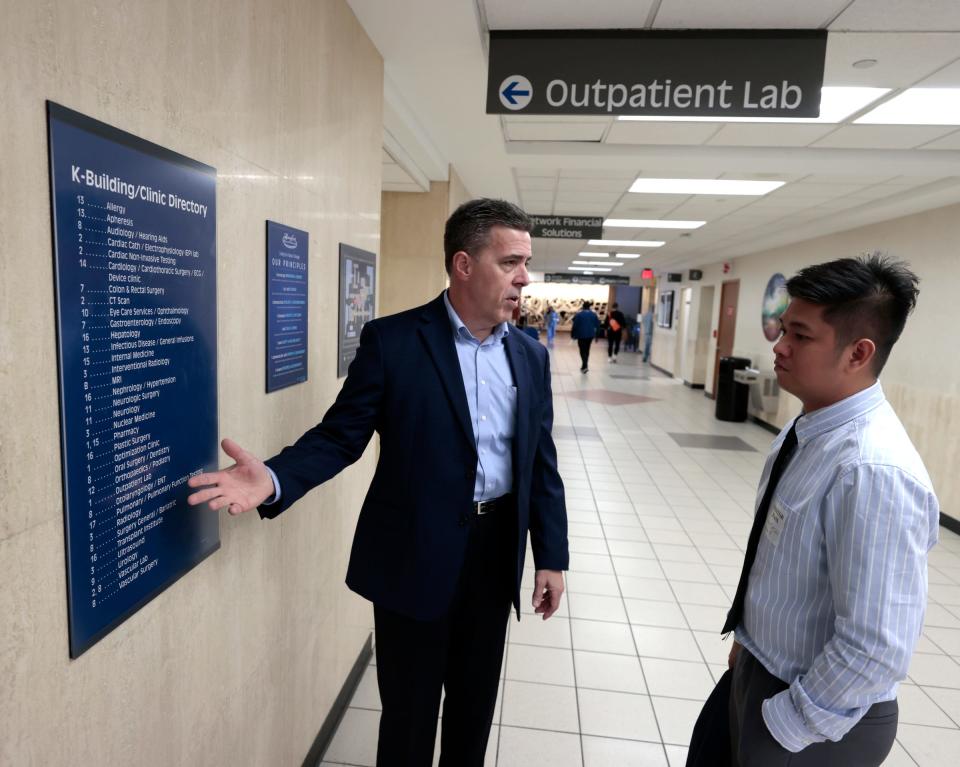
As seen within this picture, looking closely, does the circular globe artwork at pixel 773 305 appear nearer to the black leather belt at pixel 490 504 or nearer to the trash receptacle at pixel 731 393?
the trash receptacle at pixel 731 393

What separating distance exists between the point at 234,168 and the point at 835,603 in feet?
5.38

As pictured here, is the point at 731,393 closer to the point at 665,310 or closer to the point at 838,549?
the point at 665,310

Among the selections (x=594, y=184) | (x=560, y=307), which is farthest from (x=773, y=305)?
(x=560, y=307)

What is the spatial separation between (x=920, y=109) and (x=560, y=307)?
28.0 meters

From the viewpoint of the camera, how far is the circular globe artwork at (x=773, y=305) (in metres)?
9.15

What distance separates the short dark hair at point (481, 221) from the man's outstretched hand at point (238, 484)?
769 millimetres

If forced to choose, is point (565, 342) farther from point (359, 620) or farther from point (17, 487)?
point (17, 487)

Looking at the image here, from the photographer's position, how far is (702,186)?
5.49 metres

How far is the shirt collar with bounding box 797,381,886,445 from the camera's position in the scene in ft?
4.31

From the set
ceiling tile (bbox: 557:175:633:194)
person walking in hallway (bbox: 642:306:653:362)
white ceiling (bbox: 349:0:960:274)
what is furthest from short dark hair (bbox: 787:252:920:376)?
person walking in hallway (bbox: 642:306:653:362)

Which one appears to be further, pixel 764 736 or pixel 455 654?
pixel 455 654

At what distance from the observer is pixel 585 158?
14.9ft

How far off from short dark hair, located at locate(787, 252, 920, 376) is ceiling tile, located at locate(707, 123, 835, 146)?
9.01 feet

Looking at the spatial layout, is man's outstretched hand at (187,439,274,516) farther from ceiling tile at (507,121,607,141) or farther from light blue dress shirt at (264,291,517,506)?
ceiling tile at (507,121,607,141)
